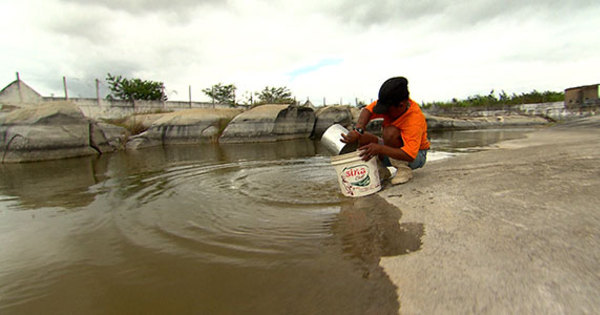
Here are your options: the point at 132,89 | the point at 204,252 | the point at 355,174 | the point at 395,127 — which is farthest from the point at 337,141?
the point at 132,89

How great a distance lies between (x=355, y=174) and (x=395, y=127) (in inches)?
24.5

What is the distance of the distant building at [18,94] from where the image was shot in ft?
45.0

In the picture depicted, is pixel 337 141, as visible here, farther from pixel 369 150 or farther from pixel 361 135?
pixel 369 150

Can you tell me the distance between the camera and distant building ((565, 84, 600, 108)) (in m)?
21.5

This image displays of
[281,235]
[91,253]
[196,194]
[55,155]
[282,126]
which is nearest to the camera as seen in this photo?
[91,253]

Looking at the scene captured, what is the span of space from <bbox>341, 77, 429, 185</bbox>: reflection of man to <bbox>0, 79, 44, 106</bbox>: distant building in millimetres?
18710

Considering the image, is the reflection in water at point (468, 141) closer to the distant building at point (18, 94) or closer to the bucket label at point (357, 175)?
the bucket label at point (357, 175)

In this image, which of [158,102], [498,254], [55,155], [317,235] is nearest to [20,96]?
[158,102]

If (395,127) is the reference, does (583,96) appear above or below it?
above

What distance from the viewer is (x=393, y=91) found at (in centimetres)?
238

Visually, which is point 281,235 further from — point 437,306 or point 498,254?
point 498,254

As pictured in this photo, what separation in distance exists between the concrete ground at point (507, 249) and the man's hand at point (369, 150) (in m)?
0.44

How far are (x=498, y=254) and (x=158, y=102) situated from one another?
2091 centimetres

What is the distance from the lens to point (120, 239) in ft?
6.26
